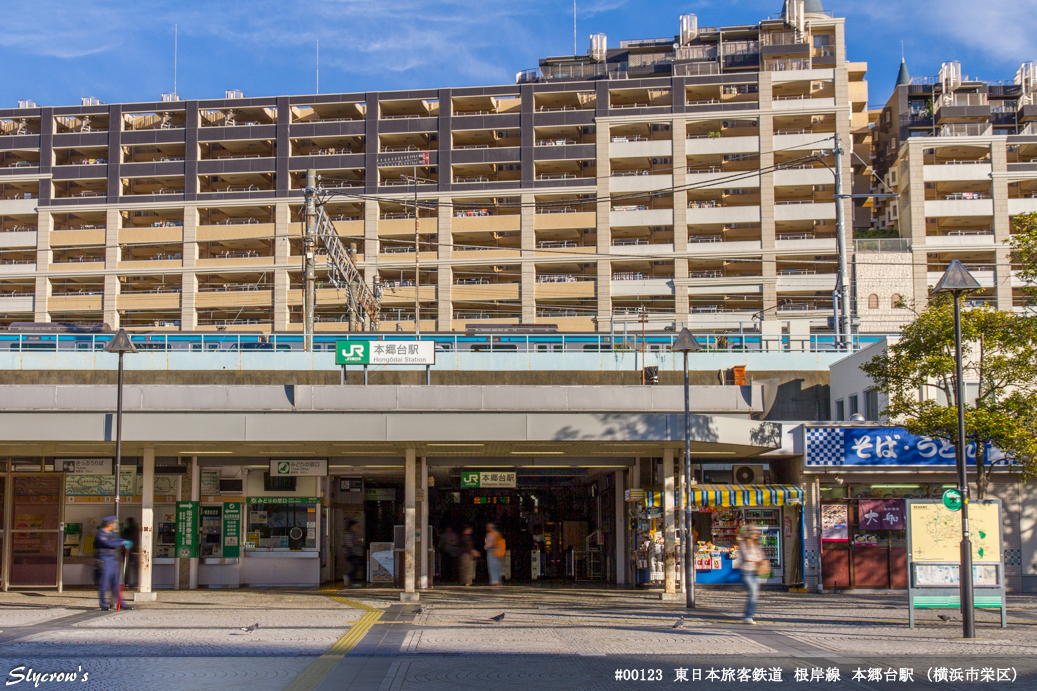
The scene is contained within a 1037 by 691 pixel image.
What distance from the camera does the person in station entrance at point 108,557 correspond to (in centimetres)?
1717

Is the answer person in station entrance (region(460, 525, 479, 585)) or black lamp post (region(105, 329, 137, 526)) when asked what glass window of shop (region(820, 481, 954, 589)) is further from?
black lamp post (region(105, 329, 137, 526))

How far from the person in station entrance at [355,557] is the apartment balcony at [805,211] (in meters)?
56.9

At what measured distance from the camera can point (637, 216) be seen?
75.2 m

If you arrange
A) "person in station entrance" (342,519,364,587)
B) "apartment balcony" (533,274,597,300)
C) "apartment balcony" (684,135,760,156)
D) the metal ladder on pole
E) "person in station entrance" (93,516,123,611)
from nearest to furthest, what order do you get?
"person in station entrance" (93,516,123,611), "person in station entrance" (342,519,364,587), the metal ladder on pole, "apartment balcony" (684,135,760,156), "apartment balcony" (533,274,597,300)

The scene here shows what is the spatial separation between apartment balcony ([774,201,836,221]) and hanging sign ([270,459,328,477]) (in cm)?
5768

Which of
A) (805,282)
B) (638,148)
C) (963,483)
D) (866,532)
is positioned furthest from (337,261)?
(805,282)

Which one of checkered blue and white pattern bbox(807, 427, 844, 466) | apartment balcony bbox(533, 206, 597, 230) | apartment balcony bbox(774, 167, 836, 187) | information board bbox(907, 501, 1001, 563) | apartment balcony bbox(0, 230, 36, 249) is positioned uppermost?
apartment balcony bbox(774, 167, 836, 187)

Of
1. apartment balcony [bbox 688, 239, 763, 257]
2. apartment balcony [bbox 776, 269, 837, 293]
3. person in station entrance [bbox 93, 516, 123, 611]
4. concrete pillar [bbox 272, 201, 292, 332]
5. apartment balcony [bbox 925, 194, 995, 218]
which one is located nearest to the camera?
person in station entrance [bbox 93, 516, 123, 611]

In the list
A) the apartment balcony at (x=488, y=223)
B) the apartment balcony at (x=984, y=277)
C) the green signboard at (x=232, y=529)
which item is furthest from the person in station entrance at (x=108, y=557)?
the apartment balcony at (x=984, y=277)

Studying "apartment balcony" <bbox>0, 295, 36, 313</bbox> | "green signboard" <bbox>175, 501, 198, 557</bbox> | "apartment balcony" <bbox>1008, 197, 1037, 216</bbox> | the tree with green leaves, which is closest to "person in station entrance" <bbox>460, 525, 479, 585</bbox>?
"green signboard" <bbox>175, 501, 198, 557</bbox>

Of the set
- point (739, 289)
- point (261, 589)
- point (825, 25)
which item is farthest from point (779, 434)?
point (825, 25)

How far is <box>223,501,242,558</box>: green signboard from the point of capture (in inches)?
853

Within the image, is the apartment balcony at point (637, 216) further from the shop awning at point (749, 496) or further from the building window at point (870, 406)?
the shop awning at point (749, 496)

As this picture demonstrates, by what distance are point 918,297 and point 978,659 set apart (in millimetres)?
64493
